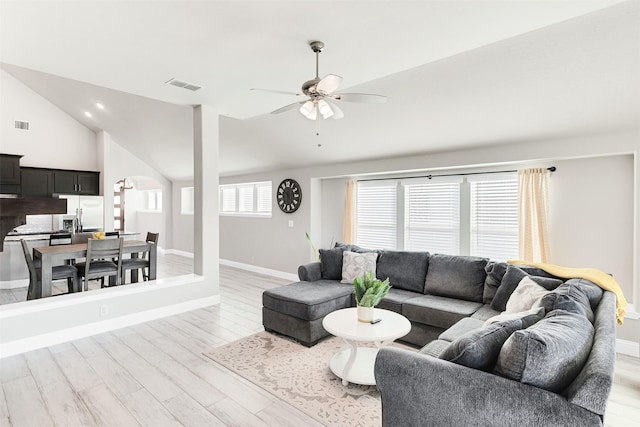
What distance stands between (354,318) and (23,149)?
790cm

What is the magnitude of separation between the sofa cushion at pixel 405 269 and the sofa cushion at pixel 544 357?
2.52m

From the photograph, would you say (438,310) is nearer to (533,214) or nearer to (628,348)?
(533,214)

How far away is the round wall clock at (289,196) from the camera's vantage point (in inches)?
254

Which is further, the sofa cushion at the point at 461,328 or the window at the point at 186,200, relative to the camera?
the window at the point at 186,200

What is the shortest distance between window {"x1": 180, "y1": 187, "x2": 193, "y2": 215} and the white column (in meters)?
4.92

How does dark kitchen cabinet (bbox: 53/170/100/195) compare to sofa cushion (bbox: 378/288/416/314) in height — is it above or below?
above

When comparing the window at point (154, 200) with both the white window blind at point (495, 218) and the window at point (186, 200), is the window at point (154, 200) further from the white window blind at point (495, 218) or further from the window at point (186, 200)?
the white window blind at point (495, 218)

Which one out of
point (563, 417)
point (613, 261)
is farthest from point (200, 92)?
point (613, 261)

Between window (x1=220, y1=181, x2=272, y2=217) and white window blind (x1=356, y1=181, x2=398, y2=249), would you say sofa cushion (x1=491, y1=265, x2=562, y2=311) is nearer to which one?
white window blind (x1=356, y1=181, x2=398, y2=249)

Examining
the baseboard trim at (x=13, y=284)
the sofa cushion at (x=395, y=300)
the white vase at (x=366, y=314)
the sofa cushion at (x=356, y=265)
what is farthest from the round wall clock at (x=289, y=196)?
the baseboard trim at (x=13, y=284)

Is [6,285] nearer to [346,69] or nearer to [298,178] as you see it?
[298,178]

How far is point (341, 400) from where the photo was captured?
8.16ft

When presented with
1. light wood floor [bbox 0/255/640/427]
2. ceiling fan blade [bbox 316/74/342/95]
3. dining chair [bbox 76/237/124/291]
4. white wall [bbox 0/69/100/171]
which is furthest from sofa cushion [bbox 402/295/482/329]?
white wall [bbox 0/69/100/171]

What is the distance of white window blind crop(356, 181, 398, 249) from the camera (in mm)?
5547
